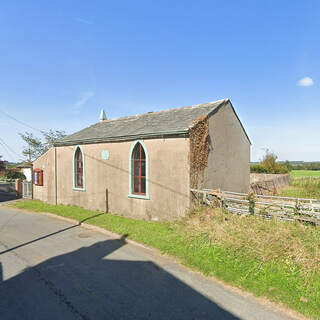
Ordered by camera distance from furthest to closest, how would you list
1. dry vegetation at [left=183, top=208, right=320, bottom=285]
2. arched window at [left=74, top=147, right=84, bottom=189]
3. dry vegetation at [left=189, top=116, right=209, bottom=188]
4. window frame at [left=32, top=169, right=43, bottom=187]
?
1. window frame at [left=32, top=169, right=43, bottom=187]
2. arched window at [left=74, top=147, right=84, bottom=189]
3. dry vegetation at [left=189, top=116, right=209, bottom=188]
4. dry vegetation at [left=183, top=208, right=320, bottom=285]

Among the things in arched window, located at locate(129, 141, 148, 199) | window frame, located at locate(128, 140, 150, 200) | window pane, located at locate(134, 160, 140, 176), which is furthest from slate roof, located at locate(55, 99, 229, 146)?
window pane, located at locate(134, 160, 140, 176)

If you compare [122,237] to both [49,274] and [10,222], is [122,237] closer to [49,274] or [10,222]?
[49,274]

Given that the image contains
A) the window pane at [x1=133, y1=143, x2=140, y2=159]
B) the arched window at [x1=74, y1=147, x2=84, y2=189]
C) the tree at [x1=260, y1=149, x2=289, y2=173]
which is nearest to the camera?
the window pane at [x1=133, y1=143, x2=140, y2=159]

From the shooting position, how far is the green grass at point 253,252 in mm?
4480

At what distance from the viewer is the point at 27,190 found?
60.4 feet

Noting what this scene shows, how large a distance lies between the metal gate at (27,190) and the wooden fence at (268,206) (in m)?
15.1

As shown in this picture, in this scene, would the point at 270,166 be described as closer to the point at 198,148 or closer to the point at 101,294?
the point at 198,148

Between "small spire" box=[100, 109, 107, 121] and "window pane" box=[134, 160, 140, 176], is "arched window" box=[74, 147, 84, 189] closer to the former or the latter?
"small spire" box=[100, 109, 107, 121]

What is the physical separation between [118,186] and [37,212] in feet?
17.8

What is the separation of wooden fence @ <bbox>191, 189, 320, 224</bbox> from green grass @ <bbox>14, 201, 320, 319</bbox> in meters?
0.33

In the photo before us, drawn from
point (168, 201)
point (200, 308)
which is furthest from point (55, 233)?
point (200, 308)

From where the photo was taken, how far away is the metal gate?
18141mm

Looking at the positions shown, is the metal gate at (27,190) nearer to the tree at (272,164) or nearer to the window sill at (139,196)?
the window sill at (139,196)

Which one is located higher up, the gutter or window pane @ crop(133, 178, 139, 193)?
the gutter
